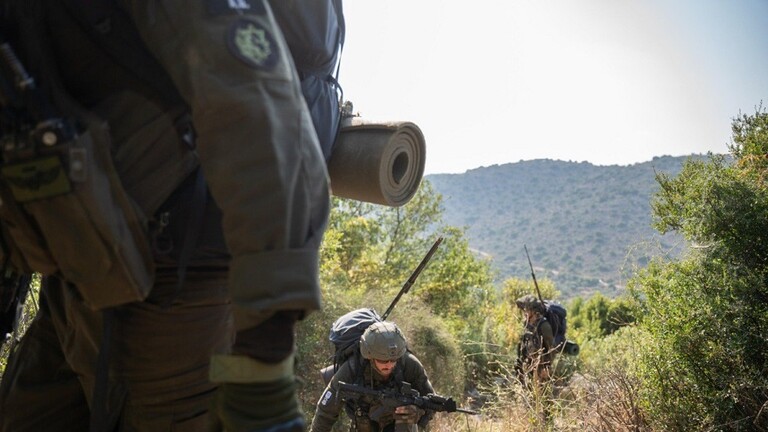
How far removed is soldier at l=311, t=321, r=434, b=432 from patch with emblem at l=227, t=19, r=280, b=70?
14.1 feet

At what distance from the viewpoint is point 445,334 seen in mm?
10477

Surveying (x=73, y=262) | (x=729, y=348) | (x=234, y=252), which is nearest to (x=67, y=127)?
(x=73, y=262)

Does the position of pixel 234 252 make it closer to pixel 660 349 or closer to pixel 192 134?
pixel 192 134

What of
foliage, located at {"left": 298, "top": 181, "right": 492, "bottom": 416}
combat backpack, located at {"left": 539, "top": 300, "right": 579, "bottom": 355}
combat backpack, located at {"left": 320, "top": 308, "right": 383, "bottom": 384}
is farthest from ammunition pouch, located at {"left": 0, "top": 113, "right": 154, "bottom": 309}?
combat backpack, located at {"left": 539, "top": 300, "right": 579, "bottom": 355}

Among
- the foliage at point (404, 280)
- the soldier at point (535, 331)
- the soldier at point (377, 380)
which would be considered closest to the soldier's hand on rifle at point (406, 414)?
the soldier at point (377, 380)

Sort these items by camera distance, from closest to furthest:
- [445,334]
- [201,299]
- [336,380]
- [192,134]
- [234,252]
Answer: [234,252] → [192,134] → [201,299] → [336,380] → [445,334]

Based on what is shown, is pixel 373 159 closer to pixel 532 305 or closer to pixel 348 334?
pixel 348 334

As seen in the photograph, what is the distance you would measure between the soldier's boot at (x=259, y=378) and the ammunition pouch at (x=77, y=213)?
0.25 metres

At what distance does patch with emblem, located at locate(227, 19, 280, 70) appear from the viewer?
4.00ft

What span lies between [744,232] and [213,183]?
15.3 ft

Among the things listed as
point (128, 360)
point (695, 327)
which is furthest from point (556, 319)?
point (128, 360)

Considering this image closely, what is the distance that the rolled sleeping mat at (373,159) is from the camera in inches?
70.0

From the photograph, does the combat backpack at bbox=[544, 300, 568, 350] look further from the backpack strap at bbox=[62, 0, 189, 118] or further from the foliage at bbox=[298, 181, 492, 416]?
the backpack strap at bbox=[62, 0, 189, 118]

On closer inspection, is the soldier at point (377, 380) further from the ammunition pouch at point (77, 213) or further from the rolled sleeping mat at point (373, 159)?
the ammunition pouch at point (77, 213)
